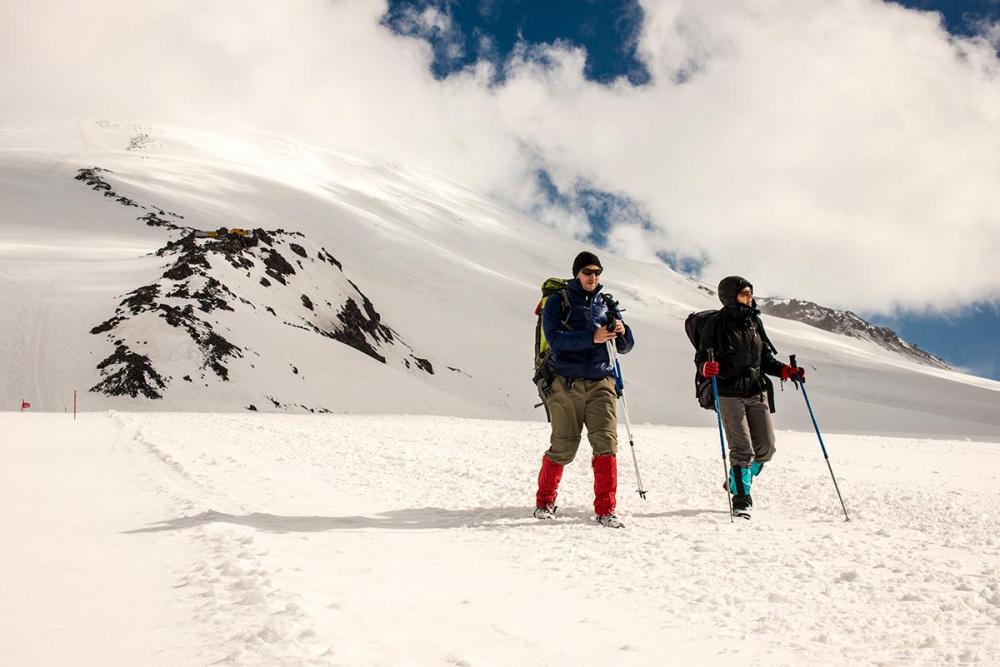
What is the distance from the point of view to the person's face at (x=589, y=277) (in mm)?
6359

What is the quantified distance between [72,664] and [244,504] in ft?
11.4

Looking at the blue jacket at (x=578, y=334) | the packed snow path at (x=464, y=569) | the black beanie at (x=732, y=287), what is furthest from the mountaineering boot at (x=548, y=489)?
the black beanie at (x=732, y=287)

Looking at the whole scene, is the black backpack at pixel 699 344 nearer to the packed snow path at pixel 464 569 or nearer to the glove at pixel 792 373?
the glove at pixel 792 373

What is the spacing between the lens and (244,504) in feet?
20.2

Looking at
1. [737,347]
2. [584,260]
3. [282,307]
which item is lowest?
[737,347]

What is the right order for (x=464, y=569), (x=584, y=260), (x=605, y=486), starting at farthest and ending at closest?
1. (x=584, y=260)
2. (x=605, y=486)
3. (x=464, y=569)

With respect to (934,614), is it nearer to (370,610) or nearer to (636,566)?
(636,566)

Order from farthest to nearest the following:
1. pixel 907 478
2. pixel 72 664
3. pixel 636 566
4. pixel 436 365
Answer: pixel 436 365
pixel 907 478
pixel 636 566
pixel 72 664

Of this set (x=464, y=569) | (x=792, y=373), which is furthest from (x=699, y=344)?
(x=464, y=569)

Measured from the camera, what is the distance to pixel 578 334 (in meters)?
6.27

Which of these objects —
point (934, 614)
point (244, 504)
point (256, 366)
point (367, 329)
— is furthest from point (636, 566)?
point (367, 329)

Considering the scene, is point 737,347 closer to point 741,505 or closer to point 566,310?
point 741,505

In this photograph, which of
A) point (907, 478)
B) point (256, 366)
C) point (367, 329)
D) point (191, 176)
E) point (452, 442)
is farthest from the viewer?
point (191, 176)

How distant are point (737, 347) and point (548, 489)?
252cm
